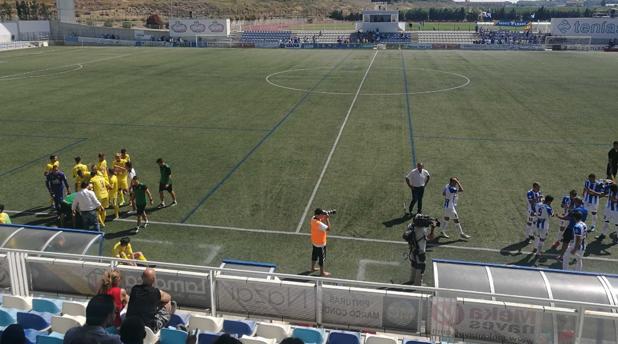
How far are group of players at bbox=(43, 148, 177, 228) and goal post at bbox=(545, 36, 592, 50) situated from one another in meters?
61.1

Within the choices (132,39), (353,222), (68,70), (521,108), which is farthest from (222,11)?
(353,222)

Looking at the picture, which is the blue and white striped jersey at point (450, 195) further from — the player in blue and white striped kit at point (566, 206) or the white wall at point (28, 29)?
the white wall at point (28, 29)

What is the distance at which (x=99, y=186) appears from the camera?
1351 centimetres

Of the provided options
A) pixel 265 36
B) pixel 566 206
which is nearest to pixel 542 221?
pixel 566 206

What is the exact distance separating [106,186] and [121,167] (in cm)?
90

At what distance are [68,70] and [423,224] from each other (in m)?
39.4

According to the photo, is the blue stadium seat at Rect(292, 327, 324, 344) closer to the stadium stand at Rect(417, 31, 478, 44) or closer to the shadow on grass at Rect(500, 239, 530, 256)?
the shadow on grass at Rect(500, 239, 530, 256)

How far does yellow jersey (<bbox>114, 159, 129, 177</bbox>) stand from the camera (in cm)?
1466

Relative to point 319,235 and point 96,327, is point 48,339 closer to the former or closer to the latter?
point 96,327

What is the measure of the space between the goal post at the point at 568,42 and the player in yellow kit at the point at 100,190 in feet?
205

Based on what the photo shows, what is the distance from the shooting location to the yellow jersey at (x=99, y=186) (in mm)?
13453

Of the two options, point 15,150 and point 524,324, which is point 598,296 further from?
point 15,150

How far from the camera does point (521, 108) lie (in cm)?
2798

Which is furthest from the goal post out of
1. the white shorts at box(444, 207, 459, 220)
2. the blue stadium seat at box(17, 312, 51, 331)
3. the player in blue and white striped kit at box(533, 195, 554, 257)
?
the blue stadium seat at box(17, 312, 51, 331)
